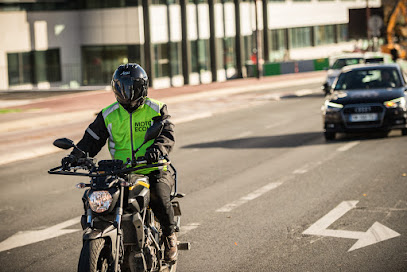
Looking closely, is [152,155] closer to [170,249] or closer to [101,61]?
[170,249]

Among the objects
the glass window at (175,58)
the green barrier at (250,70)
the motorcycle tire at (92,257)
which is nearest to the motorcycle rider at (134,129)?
the motorcycle tire at (92,257)

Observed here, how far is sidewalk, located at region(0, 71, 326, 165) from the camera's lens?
22.2m

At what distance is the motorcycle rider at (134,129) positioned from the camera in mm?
6848

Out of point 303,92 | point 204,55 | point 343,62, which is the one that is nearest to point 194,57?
point 204,55

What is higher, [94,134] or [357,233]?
[94,134]

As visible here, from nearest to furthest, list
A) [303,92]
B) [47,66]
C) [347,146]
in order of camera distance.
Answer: [347,146] → [303,92] → [47,66]

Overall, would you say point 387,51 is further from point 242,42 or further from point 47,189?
point 47,189

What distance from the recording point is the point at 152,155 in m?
6.54

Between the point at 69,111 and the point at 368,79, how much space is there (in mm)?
15594

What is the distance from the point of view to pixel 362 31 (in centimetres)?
6081

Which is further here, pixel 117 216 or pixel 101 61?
pixel 101 61

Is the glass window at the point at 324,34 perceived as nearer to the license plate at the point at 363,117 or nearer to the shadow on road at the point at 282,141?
the shadow on road at the point at 282,141

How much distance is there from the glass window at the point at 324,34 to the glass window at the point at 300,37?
1889 mm

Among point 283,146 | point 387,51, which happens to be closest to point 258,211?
point 283,146
